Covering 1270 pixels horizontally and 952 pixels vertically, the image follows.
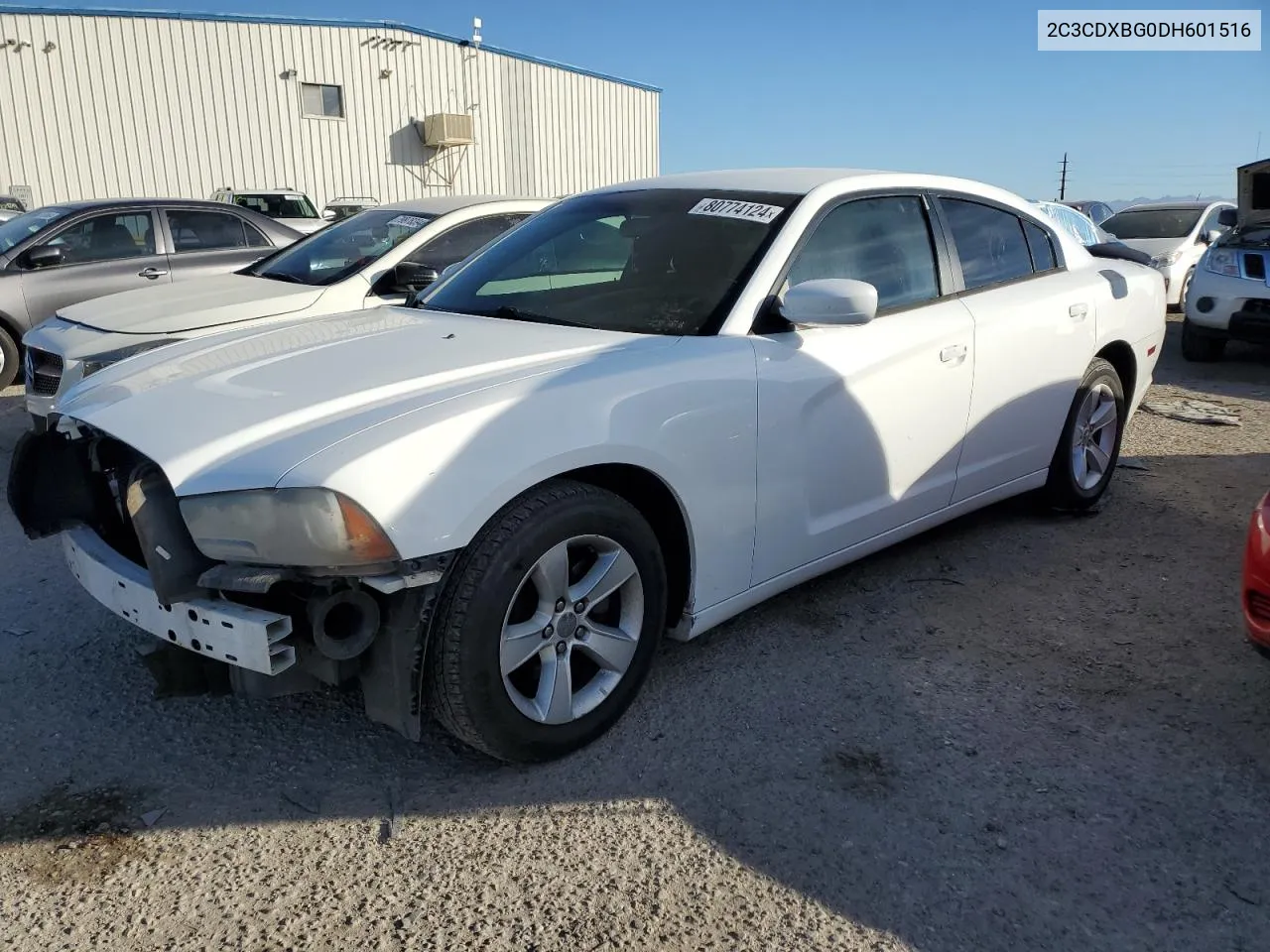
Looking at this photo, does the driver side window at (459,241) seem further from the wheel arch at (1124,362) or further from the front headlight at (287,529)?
the front headlight at (287,529)

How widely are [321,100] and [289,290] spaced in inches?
895

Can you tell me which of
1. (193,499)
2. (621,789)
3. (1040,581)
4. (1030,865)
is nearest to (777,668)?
(621,789)

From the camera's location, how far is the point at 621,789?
8.50 feet

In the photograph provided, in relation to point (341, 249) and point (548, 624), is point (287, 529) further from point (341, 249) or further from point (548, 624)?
point (341, 249)

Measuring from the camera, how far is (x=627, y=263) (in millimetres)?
3502

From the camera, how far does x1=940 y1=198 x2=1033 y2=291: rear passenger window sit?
12.8 ft

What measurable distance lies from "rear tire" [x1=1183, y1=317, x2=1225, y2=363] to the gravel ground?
642cm

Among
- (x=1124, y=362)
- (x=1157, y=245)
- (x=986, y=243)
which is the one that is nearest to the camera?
(x=986, y=243)

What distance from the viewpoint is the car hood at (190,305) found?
17.3 ft

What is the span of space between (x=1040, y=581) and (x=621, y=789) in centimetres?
221

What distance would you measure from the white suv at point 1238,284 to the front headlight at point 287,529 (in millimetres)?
8765

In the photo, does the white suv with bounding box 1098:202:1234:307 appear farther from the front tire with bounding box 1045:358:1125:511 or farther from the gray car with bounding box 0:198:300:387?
the gray car with bounding box 0:198:300:387

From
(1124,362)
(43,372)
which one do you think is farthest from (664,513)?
(43,372)

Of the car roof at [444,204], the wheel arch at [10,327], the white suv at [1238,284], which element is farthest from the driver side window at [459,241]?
the white suv at [1238,284]
